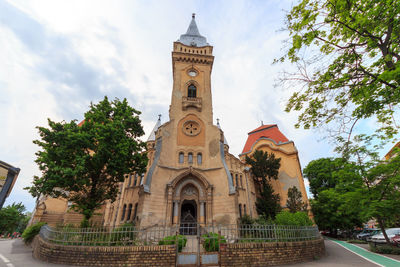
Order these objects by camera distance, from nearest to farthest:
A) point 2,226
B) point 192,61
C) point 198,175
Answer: point 198,175 → point 192,61 → point 2,226

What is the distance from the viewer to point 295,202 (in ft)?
77.6

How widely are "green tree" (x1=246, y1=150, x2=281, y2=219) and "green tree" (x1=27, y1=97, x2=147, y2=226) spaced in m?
15.7

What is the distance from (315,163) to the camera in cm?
3244

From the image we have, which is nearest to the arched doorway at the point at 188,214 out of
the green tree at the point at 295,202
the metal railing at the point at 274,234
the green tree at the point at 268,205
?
the green tree at the point at 268,205

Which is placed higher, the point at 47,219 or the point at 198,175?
the point at 198,175

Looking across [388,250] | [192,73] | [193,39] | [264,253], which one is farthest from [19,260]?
[193,39]

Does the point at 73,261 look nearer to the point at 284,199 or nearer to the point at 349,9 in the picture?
the point at 349,9

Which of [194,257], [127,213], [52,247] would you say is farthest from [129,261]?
[127,213]

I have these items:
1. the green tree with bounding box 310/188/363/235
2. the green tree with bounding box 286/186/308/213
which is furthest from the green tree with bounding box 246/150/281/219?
the green tree with bounding box 310/188/363/235

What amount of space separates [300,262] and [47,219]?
27830 mm

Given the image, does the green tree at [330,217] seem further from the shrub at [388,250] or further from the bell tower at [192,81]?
the bell tower at [192,81]

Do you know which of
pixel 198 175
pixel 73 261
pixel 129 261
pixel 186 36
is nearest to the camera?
pixel 129 261

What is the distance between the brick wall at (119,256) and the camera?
8.07 metres

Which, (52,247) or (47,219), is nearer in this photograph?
(52,247)
